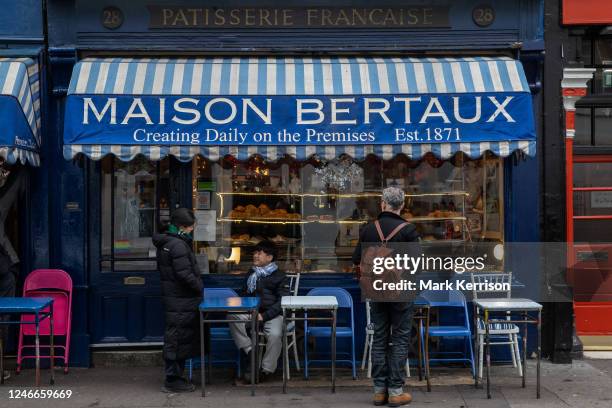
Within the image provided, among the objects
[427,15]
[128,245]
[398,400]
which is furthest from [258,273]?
[427,15]

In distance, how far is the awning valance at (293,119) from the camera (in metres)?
7.85

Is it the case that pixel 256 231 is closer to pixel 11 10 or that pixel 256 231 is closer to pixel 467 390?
pixel 467 390

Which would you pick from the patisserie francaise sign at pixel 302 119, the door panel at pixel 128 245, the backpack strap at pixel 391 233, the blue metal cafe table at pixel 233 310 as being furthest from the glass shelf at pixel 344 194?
the backpack strap at pixel 391 233

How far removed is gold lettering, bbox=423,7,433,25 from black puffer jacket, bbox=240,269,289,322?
11.0 feet

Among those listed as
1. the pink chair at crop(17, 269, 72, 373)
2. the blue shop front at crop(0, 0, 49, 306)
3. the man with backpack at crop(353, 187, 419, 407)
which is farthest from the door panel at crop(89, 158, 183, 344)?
the man with backpack at crop(353, 187, 419, 407)

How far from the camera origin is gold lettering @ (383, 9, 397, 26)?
28.8ft

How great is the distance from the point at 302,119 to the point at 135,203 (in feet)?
7.74

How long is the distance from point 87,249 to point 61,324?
0.88 m

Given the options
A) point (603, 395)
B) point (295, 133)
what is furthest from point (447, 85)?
point (603, 395)

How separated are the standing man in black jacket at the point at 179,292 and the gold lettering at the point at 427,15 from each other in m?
3.61

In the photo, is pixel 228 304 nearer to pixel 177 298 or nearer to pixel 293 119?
pixel 177 298

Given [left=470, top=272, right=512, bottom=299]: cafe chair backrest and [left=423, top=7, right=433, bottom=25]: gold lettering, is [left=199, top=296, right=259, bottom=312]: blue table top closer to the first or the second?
[left=470, top=272, right=512, bottom=299]: cafe chair backrest

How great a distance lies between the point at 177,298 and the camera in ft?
24.1

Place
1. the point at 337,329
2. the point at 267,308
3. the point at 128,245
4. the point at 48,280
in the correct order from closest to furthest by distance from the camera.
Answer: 1. the point at 267,308
2. the point at 337,329
3. the point at 48,280
4. the point at 128,245
